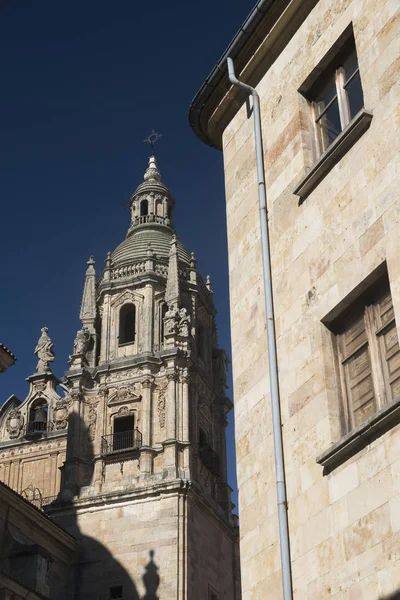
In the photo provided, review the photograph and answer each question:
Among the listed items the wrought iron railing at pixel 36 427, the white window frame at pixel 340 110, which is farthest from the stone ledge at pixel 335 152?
the wrought iron railing at pixel 36 427

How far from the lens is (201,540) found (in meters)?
40.2

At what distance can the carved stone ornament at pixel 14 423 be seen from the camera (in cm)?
5162

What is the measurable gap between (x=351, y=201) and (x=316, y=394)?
2272 mm

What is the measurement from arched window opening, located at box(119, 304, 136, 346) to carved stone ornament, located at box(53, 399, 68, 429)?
605cm

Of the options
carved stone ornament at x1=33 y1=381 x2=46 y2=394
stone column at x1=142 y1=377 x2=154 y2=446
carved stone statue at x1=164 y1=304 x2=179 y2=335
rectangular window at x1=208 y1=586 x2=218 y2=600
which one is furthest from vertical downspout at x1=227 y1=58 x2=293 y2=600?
carved stone ornament at x1=33 y1=381 x2=46 y2=394

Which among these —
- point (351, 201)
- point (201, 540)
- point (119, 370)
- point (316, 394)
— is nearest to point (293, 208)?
point (351, 201)

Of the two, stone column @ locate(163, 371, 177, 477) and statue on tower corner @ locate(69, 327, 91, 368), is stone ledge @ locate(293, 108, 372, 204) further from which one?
statue on tower corner @ locate(69, 327, 91, 368)

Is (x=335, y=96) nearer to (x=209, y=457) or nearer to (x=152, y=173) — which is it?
(x=209, y=457)

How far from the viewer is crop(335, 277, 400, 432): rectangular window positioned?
1003 centimetres

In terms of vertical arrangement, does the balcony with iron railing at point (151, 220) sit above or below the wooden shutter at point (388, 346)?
above

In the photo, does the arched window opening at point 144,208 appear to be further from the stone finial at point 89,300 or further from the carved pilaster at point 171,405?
the carved pilaster at point 171,405

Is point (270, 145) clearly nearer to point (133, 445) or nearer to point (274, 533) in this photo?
point (274, 533)

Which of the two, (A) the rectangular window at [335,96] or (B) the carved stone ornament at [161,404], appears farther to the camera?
(B) the carved stone ornament at [161,404]

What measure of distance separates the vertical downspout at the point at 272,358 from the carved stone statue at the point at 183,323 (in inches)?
1238
